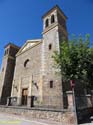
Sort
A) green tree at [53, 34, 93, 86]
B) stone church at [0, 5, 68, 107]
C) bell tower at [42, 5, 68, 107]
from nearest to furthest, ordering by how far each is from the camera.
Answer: green tree at [53, 34, 93, 86] < bell tower at [42, 5, 68, 107] < stone church at [0, 5, 68, 107]

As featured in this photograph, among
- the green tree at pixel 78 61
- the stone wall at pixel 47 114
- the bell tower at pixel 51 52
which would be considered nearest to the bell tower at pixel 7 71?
the stone wall at pixel 47 114

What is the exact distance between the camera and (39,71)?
15.4 metres

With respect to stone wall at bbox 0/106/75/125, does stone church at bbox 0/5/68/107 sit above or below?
above

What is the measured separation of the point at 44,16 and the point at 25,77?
10.1 meters

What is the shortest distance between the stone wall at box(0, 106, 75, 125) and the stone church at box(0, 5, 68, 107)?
0.79 m

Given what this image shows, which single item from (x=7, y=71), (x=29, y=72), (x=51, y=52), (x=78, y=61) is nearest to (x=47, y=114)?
(x=78, y=61)

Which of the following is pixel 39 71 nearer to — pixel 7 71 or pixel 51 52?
pixel 51 52

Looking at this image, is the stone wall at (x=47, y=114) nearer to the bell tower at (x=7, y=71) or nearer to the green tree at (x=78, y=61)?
the green tree at (x=78, y=61)

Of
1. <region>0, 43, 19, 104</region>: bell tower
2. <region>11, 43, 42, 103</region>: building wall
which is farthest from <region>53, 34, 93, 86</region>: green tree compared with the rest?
<region>0, 43, 19, 104</region>: bell tower

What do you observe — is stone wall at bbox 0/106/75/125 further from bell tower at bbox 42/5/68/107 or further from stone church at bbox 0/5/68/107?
bell tower at bbox 42/5/68/107

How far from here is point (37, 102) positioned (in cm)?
1359

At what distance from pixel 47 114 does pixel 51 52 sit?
7.80 m

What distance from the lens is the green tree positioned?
9.79 m

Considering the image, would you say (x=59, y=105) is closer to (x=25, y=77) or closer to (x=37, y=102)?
(x=37, y=102)
